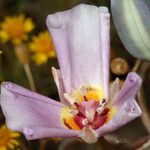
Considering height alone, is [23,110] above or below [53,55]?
above

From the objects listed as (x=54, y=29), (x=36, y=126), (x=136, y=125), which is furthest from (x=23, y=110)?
(x=136, y=125)

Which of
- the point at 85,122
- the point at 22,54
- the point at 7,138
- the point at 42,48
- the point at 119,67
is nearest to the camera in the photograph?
the point at 85,122

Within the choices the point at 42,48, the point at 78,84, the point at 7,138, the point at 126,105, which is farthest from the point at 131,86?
the point at 42,48

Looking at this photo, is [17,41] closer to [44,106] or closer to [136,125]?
[136,125]

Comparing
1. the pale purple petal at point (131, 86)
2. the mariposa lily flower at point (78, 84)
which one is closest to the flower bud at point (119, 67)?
the mariposa lily flower at point (78, 84)

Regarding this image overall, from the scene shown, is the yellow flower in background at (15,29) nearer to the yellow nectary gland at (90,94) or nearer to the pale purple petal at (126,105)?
the yellow nectary gland at (90,94)

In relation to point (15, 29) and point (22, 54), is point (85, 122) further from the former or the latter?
point (15, 29)

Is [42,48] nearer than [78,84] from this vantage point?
No
